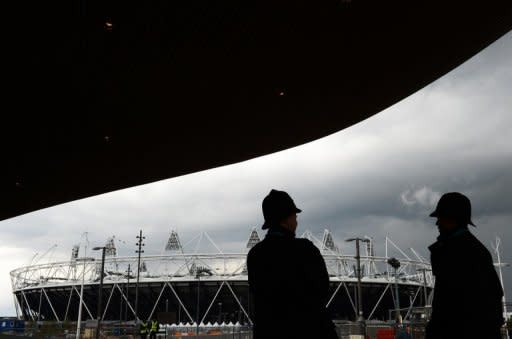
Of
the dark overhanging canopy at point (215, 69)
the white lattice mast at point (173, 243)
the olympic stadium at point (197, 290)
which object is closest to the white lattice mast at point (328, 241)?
the olympic stadium at point (197, 290)

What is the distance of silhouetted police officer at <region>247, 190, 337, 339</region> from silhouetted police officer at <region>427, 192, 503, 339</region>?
26.1 inches

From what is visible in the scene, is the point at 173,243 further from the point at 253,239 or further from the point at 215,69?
the point at 215,69

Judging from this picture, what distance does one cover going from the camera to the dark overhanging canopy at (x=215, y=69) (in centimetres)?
653

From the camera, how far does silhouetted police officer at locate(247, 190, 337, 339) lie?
2443mm

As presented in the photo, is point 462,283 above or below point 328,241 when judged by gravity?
below

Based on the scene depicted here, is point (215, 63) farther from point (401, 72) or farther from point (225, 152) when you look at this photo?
point (225, 152)

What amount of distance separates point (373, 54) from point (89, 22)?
13.9 ft

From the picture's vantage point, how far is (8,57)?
753cm

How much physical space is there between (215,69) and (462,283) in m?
6.14

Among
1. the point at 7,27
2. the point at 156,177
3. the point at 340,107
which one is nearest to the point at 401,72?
the point at 340,107

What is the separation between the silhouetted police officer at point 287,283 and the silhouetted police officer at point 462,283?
0.66 meters

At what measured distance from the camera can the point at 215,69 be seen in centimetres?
796

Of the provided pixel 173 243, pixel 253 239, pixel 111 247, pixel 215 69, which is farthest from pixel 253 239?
pixel 215 69

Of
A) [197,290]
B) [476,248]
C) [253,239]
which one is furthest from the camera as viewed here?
[253,239]
